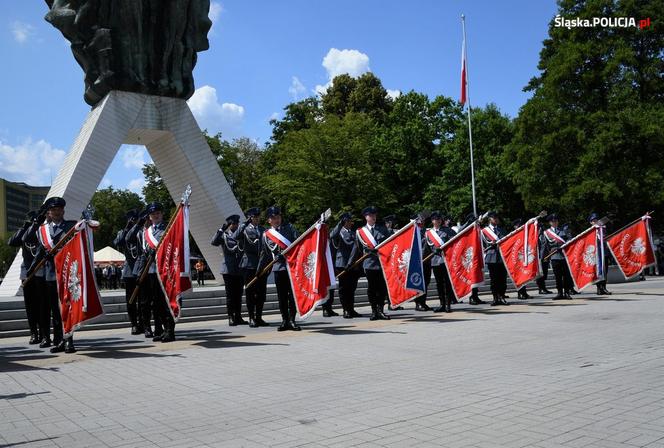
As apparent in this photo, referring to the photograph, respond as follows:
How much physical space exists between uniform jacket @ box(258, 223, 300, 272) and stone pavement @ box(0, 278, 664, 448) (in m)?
1.34

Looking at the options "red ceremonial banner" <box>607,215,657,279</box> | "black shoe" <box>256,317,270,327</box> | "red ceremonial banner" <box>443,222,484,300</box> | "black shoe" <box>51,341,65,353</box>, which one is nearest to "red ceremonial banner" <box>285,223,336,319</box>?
"black shoe" <box>256,317,270,327</box>

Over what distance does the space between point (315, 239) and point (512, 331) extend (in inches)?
144

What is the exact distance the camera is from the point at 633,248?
18656 mm

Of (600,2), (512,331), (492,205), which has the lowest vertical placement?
(512,331)

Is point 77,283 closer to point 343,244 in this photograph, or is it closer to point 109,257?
point 343,244

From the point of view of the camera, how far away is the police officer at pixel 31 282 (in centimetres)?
1014

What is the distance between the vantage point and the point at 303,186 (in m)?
39.5

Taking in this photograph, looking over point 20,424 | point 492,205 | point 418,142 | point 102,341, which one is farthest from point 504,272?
point 418,142

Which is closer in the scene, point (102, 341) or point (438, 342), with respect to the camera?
point (438, 342)

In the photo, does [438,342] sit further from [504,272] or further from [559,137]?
[559,137]

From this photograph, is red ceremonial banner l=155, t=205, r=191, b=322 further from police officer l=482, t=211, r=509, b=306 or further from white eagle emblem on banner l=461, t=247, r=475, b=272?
police officer l=482, t=211, r=509, b=306

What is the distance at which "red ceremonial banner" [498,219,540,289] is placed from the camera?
52.2 ft

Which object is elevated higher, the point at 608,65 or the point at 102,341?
the point at 608,65

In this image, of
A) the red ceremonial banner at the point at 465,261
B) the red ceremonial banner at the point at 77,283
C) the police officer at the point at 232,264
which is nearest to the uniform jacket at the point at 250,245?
the police officer at the point at 232,264
